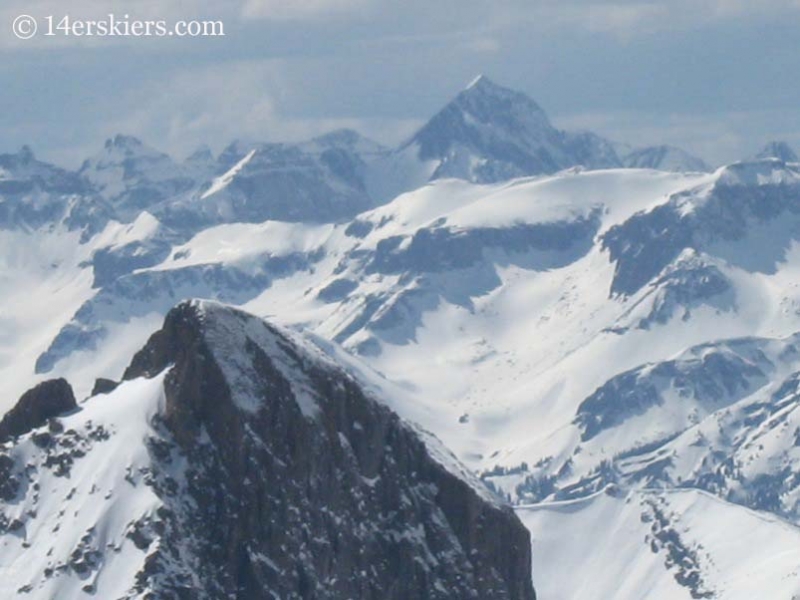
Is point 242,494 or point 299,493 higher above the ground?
point 242,494

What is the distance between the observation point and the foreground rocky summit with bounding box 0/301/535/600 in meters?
185

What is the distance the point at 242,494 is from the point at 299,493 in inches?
142

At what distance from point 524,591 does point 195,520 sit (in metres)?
22.7

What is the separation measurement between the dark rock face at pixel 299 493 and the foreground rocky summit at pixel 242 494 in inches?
3.3

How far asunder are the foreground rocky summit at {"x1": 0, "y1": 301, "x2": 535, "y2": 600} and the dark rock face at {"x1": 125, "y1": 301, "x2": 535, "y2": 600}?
83 millimetres

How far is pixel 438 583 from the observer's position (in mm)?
190875

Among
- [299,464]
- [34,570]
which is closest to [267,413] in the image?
[299,464]

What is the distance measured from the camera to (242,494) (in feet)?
611

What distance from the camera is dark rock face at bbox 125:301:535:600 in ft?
608

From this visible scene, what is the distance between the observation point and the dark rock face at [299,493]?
608ft

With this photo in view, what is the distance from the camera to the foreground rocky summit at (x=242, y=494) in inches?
7298

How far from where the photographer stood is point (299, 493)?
18788 cm

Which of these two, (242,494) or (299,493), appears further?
(299,493)

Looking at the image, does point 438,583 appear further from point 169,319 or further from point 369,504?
point 169,319
